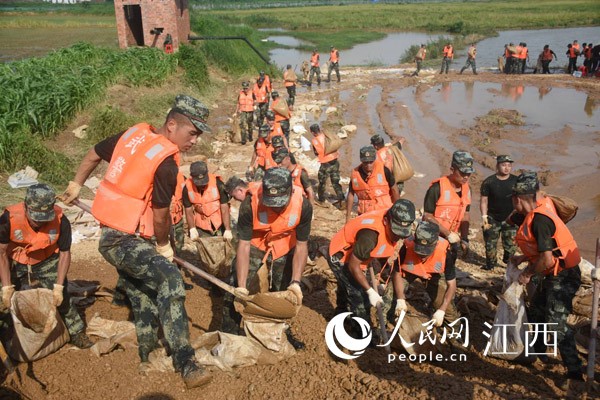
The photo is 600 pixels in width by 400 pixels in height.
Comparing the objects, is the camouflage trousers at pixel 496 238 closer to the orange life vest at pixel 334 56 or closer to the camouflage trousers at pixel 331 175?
the camouflage trousers at pixel 331 175

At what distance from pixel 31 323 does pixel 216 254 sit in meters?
1.99

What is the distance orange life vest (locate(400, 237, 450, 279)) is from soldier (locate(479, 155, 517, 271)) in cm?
226

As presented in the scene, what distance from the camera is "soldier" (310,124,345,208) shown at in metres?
8.70

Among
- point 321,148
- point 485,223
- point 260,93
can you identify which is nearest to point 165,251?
point 485,223

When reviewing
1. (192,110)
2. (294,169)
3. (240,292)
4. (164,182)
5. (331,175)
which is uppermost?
(192,110)

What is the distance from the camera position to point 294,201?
424 centimetres

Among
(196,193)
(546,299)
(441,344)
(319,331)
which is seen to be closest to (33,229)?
(196,193)

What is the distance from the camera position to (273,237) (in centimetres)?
451

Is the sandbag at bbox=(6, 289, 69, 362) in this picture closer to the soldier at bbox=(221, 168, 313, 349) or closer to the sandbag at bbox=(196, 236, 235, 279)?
the soldier at bbox=(221, 168, 313, 349)

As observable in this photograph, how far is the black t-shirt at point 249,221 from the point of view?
Result: 4191mm

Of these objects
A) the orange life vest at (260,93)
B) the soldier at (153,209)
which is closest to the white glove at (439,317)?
the soldier at (153,209)

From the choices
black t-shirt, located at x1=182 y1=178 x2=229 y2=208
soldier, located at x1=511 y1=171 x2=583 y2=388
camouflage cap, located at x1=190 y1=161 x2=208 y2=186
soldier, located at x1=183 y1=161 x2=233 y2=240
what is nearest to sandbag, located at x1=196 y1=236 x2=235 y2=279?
soldier, located at x1=183 y1=161 x2=233 y2=240

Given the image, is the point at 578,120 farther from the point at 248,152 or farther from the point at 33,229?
the point at 33,229

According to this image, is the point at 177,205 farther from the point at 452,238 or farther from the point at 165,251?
the point at 452,238
